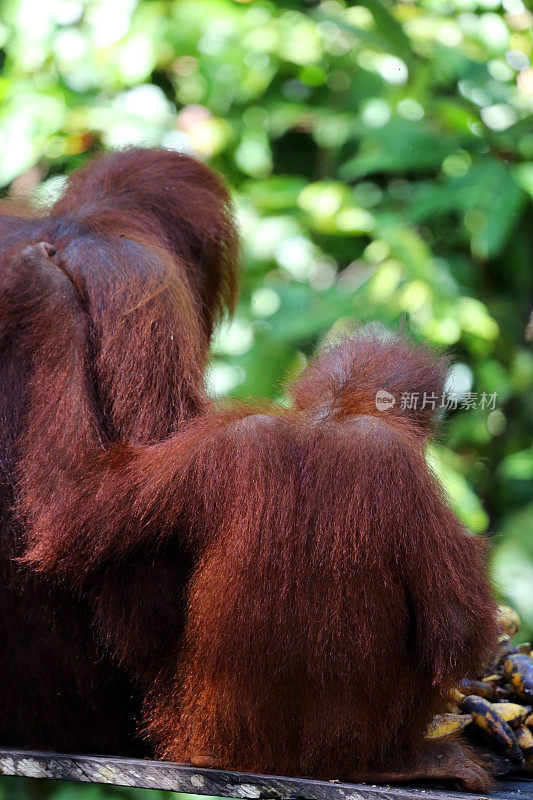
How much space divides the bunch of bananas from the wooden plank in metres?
0.13

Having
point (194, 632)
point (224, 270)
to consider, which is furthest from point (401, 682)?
point (224, 270)

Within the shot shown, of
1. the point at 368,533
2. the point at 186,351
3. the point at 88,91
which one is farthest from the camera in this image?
the point at 88,91

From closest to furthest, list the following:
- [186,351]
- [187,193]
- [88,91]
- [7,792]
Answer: [186,351]
[187,193]
[7,792]
[88,91]

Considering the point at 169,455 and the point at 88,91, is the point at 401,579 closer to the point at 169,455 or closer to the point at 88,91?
the point at 169,455

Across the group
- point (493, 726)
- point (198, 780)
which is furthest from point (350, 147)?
point (198, 780)

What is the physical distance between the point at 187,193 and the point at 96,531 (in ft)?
1.77

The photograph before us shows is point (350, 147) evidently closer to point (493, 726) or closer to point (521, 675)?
point (521, 675)


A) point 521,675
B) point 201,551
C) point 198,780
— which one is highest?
point 201,551

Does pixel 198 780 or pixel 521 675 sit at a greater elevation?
pixel 198 780

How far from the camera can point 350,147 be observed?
313cm

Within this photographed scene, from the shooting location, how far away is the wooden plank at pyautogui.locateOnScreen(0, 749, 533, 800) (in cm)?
101

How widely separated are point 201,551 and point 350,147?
231cm

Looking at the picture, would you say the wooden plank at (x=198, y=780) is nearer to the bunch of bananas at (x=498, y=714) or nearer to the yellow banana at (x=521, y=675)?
the bunch of bananas at (x=498, y=714)

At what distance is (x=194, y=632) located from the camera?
3.46 feet
